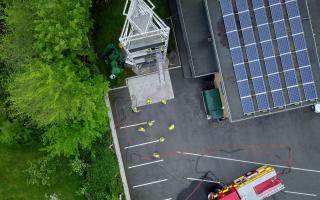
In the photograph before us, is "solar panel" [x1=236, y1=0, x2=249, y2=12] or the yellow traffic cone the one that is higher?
"solar panel" [x1=236, y1=0, x2=249, y2=12]

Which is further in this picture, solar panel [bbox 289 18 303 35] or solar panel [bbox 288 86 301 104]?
solar panel [bbox 288 86 301 104]

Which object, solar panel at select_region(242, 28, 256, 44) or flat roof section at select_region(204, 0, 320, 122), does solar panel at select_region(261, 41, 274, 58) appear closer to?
solar panel at select_region(242, 28, 256, 44)

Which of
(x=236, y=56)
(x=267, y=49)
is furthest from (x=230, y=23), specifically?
(x=267, y=49)

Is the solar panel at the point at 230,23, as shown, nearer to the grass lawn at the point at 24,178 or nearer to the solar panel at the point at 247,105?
the solar panel at the point at 247,105

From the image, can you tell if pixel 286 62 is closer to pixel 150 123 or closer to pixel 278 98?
pixel 278 98

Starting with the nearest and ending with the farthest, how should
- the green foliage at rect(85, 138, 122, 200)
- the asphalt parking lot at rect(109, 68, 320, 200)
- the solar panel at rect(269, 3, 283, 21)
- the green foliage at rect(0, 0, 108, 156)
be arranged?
the green foliage at rect(0, 0, 108, 156) < the solar panel at rect(269, 3, 283, 21) < the green foliage at rect(85, 138, 122, 200) < the asphalt parking lot at rect(109, 68, 320, 200)

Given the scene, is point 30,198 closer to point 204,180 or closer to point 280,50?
point 204,180

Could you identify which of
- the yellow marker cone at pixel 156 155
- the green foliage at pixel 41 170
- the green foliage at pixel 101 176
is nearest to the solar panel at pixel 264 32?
the yellow marker cone at pixel 156 155

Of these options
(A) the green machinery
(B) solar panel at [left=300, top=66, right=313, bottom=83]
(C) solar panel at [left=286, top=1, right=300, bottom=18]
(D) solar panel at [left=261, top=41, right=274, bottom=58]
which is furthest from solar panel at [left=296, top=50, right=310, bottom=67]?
(A) the green machinery
